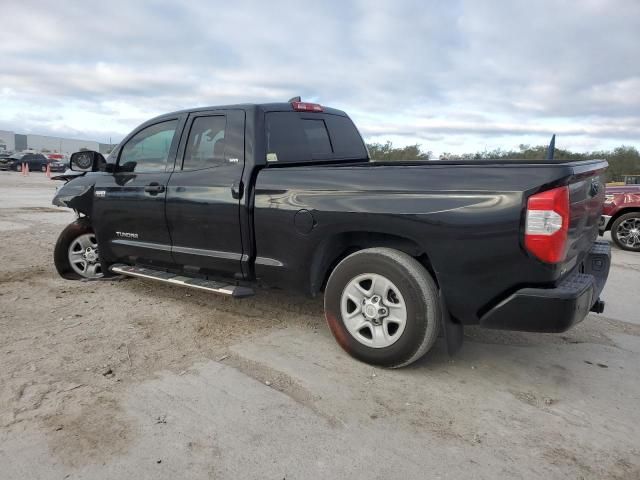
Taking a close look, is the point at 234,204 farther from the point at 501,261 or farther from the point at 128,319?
the point at 501,261

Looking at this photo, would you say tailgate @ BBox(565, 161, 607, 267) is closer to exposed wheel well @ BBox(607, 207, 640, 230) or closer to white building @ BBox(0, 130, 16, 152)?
exposed wheel well @ BBox(607, 207, 640, 230)

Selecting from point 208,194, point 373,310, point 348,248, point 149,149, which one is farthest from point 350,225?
point 149,149

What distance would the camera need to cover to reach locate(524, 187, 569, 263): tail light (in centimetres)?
272

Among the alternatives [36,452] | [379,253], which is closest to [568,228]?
[379,253]

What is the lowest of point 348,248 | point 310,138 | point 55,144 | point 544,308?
point 544,308

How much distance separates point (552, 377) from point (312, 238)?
6.18ft

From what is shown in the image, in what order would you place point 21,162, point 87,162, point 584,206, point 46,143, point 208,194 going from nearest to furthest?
point 584,206
point 208,194
point 87,162
point 21,162
point 46,143

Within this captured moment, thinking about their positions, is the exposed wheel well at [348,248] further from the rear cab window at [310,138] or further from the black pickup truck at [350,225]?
the rear cab window at [310,138]

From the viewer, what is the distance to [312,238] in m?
3.59

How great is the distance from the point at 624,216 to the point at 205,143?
7991 millimetres

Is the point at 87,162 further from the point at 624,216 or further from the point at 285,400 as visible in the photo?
the point at 624,216

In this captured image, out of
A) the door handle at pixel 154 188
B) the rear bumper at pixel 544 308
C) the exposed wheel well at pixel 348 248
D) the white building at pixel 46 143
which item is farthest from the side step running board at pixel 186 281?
the white building at pixel 46 143

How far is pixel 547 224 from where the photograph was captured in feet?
8.96

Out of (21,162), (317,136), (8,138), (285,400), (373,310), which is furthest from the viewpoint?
(8,138)
